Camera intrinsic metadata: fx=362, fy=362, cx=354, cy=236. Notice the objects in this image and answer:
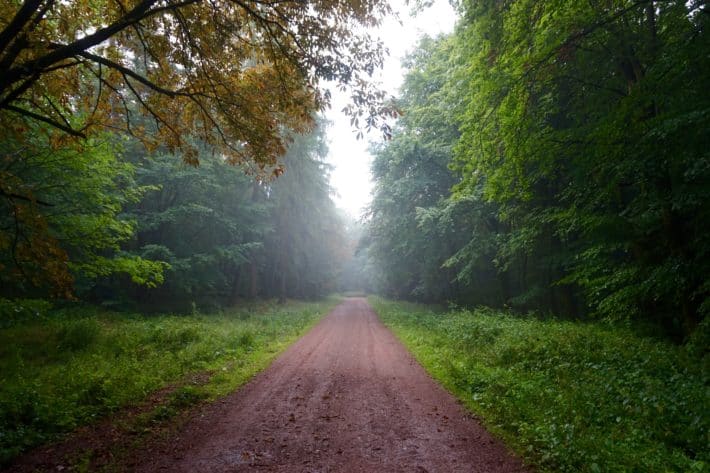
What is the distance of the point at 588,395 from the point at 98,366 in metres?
10.3

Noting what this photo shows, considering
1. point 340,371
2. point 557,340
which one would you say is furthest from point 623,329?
point 340,371

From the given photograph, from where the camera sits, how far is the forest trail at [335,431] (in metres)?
4.43

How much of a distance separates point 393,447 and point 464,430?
1237 mm

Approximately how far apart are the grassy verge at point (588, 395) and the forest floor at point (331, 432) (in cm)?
53

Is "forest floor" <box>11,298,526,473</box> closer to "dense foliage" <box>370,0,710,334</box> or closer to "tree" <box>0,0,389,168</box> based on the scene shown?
"tree" <box>0,0,389,168</box>

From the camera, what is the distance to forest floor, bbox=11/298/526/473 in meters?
4.43

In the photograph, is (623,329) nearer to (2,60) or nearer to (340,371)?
(340,371)

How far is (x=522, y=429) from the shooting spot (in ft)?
16.8

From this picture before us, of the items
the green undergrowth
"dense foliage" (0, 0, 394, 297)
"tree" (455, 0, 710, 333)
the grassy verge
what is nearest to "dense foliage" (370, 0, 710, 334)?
"tree" (455, 0, 710, 333)

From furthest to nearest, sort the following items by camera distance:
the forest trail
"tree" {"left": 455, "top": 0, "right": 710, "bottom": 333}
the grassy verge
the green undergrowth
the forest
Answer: "tree" {"left": 455, "top": 0, "right": 710, "bottom": 333}
the green undergrowth
the forest
the forest trail
the grassy verge

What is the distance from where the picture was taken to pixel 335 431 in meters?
5.41

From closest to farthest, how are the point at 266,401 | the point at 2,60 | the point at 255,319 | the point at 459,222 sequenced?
1. the point at 2,60
2. the point at 266,401
3. the point at 255,319
4. the point at 459,222

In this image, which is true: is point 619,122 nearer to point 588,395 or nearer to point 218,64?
point 588,395

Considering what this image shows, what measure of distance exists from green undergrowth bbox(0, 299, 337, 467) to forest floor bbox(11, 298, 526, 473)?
3.11 ft
